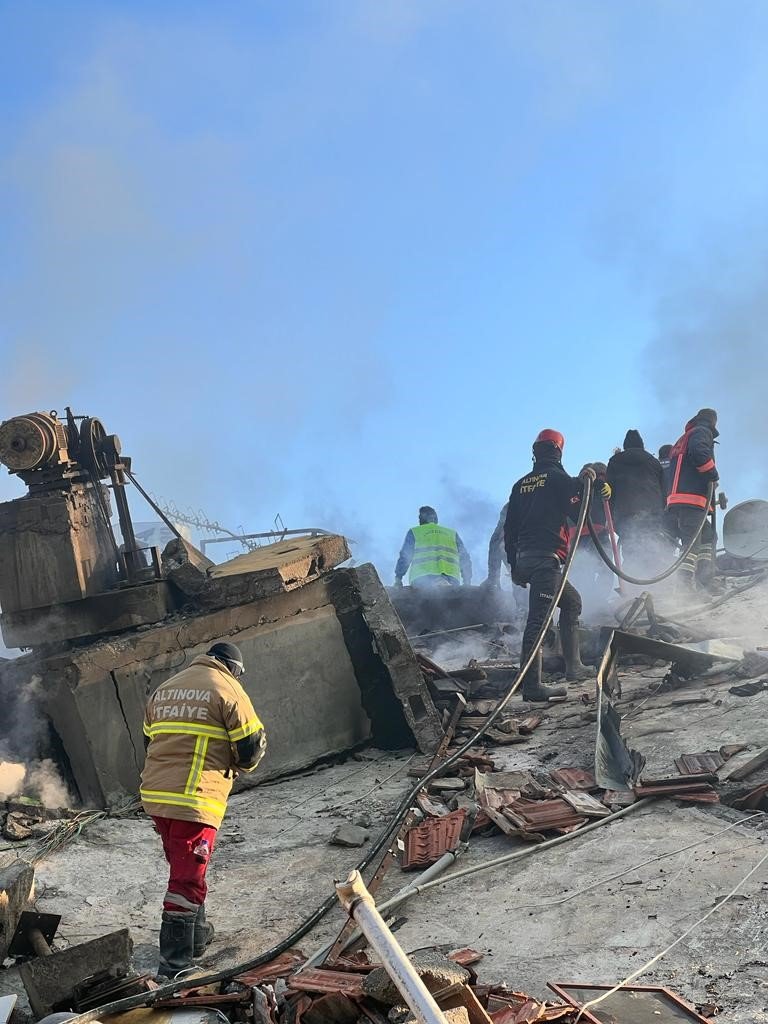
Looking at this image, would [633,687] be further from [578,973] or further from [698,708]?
[578,973]

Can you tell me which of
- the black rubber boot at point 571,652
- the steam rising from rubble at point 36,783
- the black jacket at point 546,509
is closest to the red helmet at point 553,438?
the black jacket at point 546,509

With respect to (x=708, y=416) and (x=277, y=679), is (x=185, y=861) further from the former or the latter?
(x=708, y=416)

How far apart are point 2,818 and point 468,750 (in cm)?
358

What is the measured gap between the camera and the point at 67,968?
3781mm

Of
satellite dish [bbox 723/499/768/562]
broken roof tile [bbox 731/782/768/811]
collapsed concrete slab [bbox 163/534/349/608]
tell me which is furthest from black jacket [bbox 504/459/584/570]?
satellite dish [bbox 723/499/768/562]

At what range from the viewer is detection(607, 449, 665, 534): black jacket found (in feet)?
40.4

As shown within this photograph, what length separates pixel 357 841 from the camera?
572cm

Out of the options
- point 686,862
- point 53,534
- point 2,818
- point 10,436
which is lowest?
point 686,862

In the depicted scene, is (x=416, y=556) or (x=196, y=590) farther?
(x=416, y=556)

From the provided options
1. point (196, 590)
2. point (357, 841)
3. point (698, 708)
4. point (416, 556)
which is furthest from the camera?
point (416, 556)

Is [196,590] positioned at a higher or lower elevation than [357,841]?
higher

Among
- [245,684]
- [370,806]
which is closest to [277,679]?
[245,684]

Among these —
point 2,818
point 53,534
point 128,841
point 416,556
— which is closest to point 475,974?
point 128,841

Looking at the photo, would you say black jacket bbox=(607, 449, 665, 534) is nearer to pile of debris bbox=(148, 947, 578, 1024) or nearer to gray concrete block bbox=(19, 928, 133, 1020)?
Answer: pile of debris bbox=(148, 947, 578, 1024)
